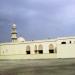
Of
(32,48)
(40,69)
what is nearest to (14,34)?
(32,48)

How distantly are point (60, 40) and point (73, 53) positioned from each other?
590 centimetres

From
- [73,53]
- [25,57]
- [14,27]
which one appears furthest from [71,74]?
[14,27]

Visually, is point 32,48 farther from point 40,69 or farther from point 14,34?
point 40,69

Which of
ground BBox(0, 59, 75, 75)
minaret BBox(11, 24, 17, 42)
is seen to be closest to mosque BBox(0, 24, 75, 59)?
minaret BBox(11, 24, 17, 42)

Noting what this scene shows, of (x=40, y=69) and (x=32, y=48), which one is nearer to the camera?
(x=40, y=69)

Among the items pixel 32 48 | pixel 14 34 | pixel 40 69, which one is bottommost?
pixel 40 69

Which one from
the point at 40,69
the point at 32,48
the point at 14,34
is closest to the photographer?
the point at 40,69

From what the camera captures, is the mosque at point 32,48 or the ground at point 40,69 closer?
the ground at point 40,69

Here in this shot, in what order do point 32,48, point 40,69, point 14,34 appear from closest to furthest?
point 40,69, point 32,48, point 14,34

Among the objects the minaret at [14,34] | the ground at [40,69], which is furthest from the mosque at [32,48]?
the ground at [40,69]

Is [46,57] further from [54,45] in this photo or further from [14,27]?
[14,27]

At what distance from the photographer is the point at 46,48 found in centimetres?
4844

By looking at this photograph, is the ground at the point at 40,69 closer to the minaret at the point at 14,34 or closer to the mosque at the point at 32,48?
the mosque at the point at 32,48

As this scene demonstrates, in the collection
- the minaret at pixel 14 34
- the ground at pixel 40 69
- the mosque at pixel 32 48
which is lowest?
the ground at pixel 40 69
